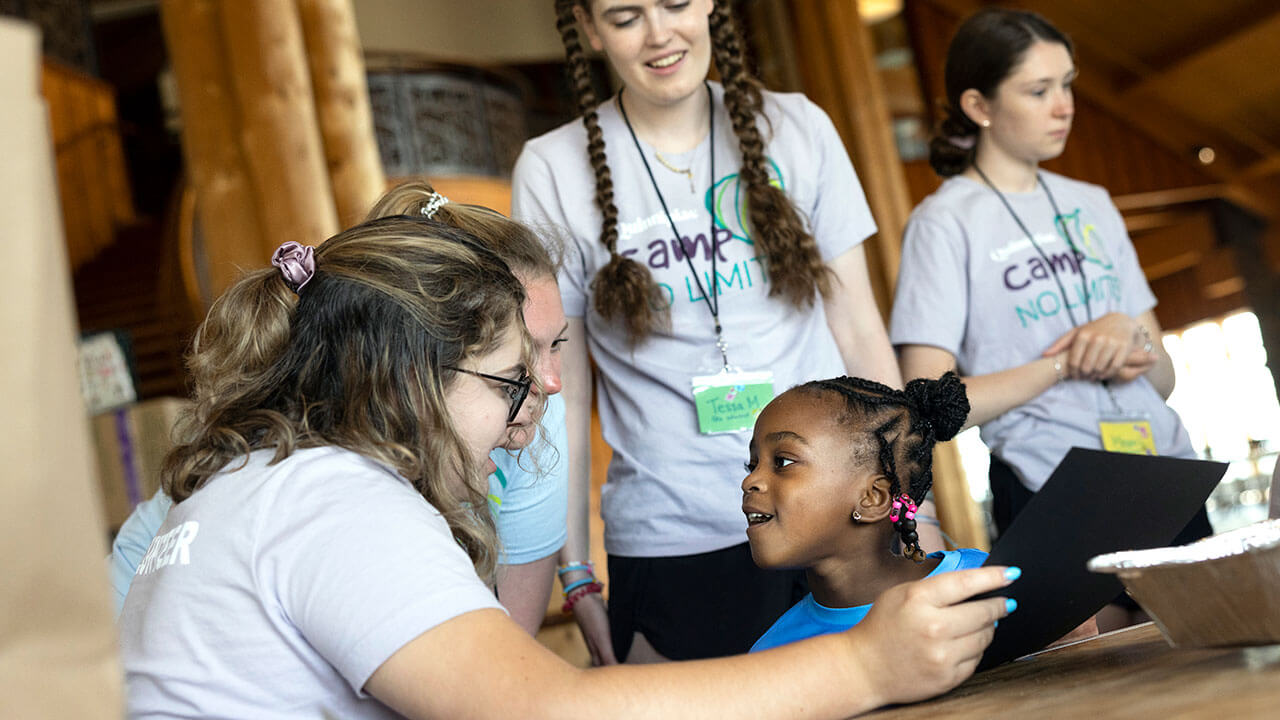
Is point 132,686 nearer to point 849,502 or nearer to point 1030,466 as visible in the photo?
point 849,502

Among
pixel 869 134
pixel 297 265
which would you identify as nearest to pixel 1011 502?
pixel 297 265

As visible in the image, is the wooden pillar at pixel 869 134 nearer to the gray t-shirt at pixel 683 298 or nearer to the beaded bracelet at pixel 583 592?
the gray t-shirt at pixel 683 298

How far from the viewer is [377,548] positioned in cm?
94

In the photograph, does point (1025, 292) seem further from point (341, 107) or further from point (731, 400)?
point (341, 107)

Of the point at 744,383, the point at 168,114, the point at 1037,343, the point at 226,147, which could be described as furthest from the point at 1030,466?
the point at 168,114

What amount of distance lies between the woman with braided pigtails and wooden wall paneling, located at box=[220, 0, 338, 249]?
1.75m

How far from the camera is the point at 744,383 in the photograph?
1.88 m

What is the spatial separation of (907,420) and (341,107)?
2.75 metres

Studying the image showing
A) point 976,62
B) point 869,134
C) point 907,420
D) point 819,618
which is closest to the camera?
point 819,618

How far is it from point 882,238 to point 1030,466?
3804 millimetres

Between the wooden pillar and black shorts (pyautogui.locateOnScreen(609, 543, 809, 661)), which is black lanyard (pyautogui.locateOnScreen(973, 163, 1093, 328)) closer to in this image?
black shorts (pyautogui.locateOnScreen(609, 543, 809, 661))

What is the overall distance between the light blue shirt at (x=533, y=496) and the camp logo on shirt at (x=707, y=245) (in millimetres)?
305

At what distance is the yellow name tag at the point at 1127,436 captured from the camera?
2141 mm

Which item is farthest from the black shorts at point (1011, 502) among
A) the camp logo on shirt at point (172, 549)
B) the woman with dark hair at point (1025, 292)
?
the camp logo on shirt at point (172, 549)
